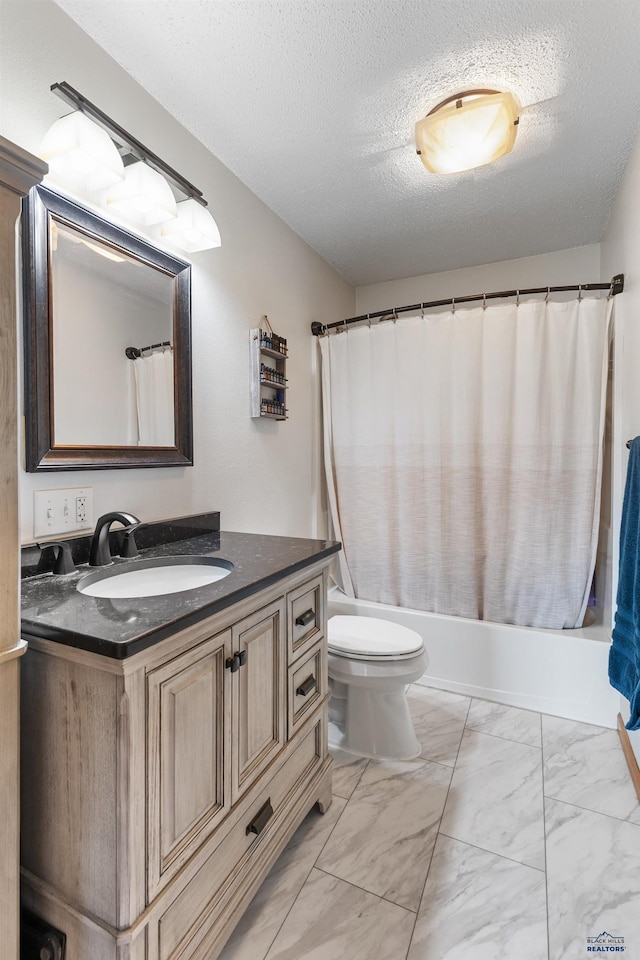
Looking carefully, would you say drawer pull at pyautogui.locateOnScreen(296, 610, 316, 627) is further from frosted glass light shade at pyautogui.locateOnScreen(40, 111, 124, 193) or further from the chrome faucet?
frosted glass light shade at pyautogui.locateOnScreen(40, 111, 124, 193)

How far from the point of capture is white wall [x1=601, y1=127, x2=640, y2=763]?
1676 millimetres

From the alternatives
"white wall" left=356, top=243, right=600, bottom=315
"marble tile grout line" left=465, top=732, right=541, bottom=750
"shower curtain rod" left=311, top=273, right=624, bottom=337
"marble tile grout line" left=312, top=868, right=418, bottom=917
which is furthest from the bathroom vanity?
"white wall" left=356, top=243, right=600, bottom=315

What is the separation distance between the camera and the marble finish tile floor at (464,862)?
1084 mm

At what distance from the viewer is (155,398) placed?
1.46m

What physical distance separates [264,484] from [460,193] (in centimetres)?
155

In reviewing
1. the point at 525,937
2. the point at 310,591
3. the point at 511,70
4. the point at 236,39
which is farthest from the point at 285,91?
the point at 525,937

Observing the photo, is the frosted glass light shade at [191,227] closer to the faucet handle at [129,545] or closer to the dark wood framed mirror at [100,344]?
the dark wood framed mirror at [100,344]

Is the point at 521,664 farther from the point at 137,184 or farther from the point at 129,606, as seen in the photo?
the point at 137,184

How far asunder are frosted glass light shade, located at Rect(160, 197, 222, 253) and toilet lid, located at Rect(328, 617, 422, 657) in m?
1.55

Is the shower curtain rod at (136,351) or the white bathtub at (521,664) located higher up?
the shower curtain rod at (136,351)

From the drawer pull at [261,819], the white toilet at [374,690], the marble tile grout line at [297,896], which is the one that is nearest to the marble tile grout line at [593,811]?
the white toilet at [374,690]

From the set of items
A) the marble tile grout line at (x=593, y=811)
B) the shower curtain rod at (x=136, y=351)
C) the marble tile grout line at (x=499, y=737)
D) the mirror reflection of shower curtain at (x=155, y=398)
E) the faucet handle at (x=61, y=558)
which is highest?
the shower curtain rod at (x=136, y=351)

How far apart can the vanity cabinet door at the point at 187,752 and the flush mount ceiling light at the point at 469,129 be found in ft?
5.51

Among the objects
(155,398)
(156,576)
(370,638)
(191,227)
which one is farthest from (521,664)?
(191,227)
